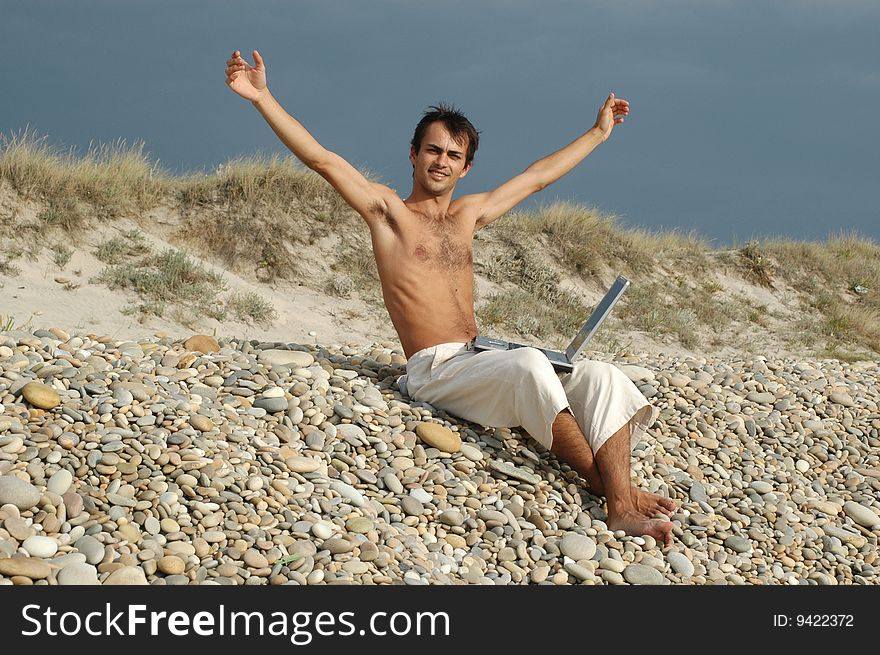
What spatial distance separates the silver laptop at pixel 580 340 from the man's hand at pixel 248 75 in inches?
70.4

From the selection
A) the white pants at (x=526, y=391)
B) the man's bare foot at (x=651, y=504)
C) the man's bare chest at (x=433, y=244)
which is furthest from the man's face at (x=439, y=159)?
the man's bare foot at (x=651, y=504)

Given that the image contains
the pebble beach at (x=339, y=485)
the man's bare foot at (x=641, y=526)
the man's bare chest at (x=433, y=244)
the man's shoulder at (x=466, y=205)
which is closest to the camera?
the pebble beach at (x=339, y=485)

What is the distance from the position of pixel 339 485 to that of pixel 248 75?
2299 millimetres

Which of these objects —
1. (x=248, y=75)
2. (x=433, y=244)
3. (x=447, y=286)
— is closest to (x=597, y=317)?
(x=447, y=286)

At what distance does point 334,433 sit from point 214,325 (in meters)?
5.13

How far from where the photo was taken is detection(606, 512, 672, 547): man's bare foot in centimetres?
429

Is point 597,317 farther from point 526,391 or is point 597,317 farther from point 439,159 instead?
point 439,159

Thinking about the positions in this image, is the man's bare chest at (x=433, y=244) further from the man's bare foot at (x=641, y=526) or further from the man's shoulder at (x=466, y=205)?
the man's bare foot at (x=641, y=526)

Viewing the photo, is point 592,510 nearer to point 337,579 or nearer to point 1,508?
point 337,579

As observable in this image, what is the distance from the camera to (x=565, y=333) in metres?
11.4

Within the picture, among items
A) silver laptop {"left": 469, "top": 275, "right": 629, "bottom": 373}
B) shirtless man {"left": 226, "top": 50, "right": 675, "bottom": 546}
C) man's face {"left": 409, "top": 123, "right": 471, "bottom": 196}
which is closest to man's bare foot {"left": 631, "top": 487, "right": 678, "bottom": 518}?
shirtless man {"left": 226, "top": 50, "right": 675, "bottom": 546}

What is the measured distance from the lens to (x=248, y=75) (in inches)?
195

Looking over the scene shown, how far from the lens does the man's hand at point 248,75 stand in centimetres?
489

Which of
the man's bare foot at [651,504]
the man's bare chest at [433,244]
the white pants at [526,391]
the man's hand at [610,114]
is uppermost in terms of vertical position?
the man's hand at [610,114]
